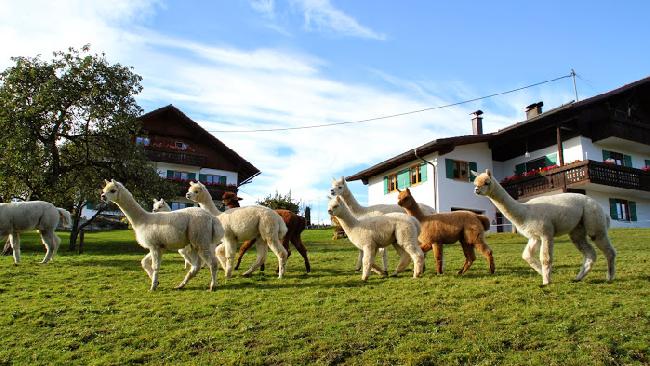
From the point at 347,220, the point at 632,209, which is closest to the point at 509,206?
the point at 347,220

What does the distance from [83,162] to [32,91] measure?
3904mm

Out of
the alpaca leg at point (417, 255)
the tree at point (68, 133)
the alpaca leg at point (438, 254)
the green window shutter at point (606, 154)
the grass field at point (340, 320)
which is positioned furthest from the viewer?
the green window shutter at point (606, 154)

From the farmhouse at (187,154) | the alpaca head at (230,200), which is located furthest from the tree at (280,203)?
the alpaca head at (230,200)

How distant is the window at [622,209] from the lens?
32.9 m

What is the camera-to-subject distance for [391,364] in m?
6.60

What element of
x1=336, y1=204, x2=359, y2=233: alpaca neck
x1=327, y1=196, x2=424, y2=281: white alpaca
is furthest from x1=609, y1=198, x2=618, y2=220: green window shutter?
x1=336, y1=204, x2=359, y2=233: alpaca neck

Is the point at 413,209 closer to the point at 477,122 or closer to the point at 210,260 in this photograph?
the point at 210,260

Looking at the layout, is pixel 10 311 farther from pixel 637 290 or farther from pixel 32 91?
pixel 32 91

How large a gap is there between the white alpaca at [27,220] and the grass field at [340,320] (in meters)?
3.83

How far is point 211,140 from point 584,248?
43.6 meters

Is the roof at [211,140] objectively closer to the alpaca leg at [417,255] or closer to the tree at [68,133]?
the tree at [68,133]

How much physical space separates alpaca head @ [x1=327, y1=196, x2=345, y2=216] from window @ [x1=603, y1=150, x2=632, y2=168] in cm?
2794

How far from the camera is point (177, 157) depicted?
159ft

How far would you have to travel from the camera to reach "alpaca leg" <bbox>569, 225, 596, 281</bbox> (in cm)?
1025
